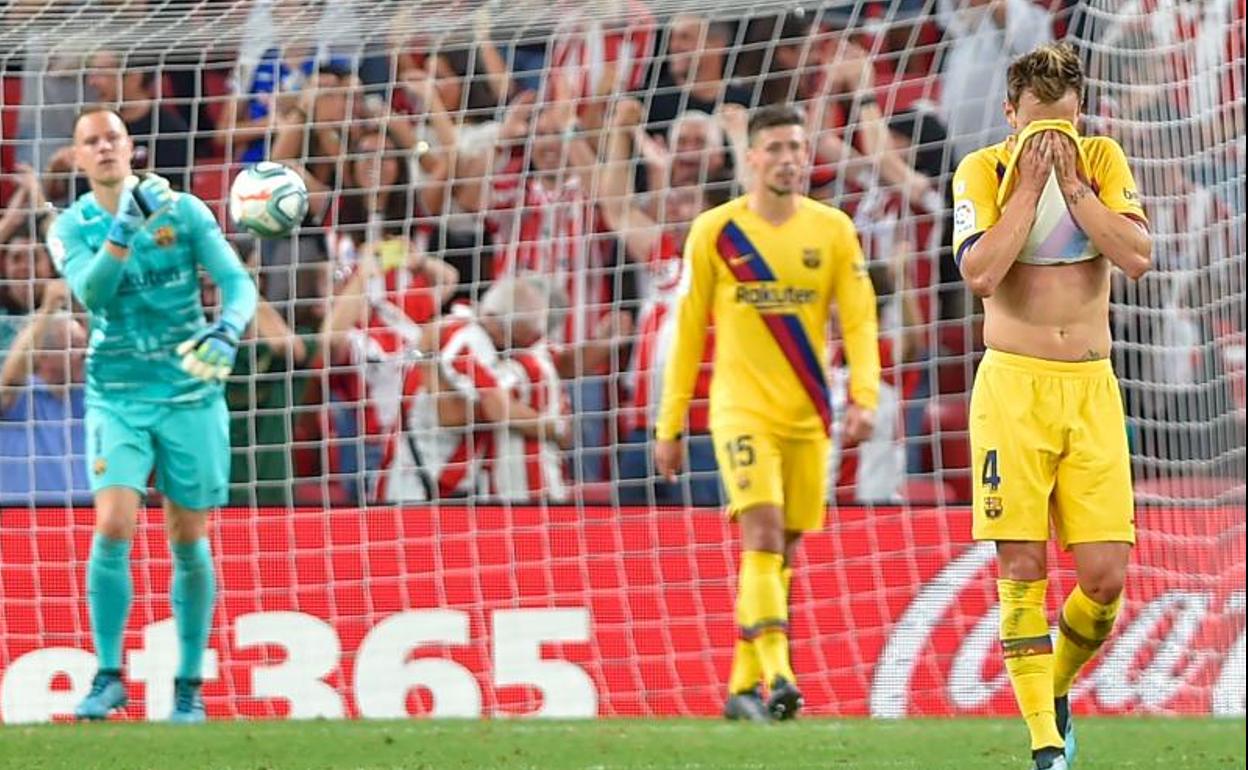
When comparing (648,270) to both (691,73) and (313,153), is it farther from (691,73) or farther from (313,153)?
(313,153)

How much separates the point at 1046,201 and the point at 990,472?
0.72 m

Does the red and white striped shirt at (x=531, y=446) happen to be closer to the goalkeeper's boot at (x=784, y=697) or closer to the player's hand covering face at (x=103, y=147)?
the goalkeeper's boot at (x=784, y=697)

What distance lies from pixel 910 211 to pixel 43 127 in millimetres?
4402

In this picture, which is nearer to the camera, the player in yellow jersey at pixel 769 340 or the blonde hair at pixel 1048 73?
the blonde hair at pixel 1048 73

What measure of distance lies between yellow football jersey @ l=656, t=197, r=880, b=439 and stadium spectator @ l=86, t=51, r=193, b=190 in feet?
10.9

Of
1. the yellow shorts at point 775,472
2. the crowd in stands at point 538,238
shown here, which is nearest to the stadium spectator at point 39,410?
the crowd in stands at point 538,238

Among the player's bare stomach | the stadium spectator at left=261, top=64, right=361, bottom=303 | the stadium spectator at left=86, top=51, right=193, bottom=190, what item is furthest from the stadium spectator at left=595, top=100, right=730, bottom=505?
the player's bare stomach

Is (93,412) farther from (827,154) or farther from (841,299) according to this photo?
(827,154)

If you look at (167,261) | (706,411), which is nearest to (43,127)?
(167,261)

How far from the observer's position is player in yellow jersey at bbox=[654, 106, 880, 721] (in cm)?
848

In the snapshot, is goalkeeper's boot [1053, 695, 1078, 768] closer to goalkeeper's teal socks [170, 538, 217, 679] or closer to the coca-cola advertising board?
the coca-cola advertising board

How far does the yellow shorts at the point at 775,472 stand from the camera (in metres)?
8.41

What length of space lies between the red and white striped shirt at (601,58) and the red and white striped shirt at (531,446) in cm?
150

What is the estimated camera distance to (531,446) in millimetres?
10898
